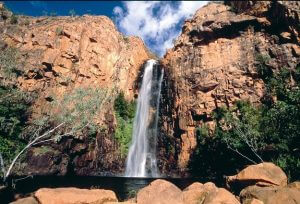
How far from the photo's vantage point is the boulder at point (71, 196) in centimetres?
1944

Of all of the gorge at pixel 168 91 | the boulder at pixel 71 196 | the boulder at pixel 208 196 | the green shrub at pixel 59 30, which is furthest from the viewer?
the green shrub at pixel 59 30

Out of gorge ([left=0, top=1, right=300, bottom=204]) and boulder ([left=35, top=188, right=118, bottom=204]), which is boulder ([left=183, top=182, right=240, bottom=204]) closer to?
boulder ([left=35, top=188, right=118, bottom=204])

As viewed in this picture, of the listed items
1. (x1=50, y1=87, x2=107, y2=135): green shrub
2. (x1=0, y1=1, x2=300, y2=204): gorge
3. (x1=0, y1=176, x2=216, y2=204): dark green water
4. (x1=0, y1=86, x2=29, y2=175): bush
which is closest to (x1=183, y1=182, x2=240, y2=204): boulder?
(x1=0, y1=176, x2=216, y2=204): dark green water

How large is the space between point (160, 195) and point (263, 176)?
8.31 m

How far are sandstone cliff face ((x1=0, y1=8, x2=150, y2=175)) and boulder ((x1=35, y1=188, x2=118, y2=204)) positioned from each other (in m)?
41.8

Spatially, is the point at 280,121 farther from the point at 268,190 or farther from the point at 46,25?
the point at 46,25

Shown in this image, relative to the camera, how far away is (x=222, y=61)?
6775cm

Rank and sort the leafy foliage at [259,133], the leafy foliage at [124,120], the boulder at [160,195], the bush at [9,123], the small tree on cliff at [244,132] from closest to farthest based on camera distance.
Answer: the boulder at [160,195], the bush at [9,123], the leafy foliage at [259,133], the small tree on cliff at [244,132], the leafy foliage at [124,120]

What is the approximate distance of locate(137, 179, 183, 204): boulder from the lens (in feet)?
65.3

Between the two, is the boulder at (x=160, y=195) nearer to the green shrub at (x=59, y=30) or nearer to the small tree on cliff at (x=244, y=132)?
the small tree on cliff at (x=244, y=132)

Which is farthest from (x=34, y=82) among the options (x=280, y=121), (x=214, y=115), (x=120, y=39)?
(x=280, y=121)

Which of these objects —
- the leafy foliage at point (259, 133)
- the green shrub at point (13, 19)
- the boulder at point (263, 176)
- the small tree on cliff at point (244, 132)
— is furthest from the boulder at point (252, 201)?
the green shrub at point (13, 19)

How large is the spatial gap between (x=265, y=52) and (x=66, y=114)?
42967mm

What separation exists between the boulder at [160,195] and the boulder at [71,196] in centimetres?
189
